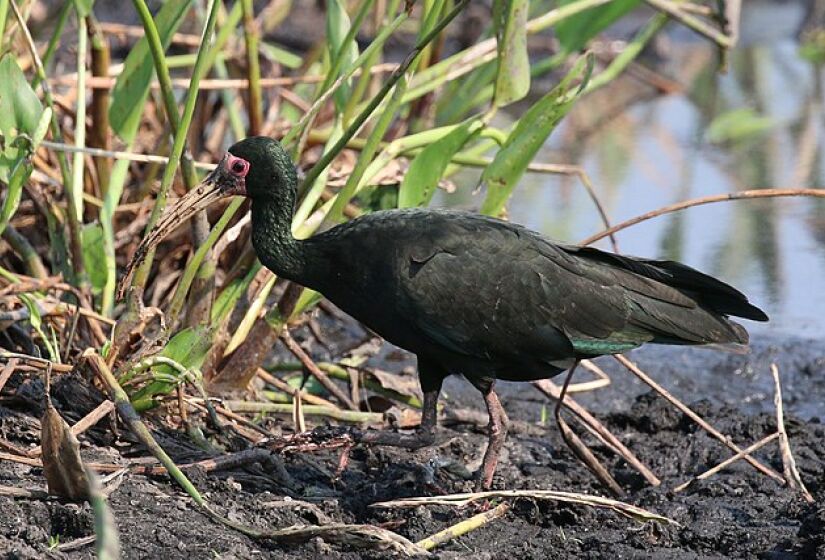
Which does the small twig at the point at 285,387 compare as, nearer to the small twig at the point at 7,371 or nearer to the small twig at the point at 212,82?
the small twig at the point at 7,371

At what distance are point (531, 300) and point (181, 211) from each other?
122 centimetres

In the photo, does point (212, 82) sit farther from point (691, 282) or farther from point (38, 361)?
point (691, 282)

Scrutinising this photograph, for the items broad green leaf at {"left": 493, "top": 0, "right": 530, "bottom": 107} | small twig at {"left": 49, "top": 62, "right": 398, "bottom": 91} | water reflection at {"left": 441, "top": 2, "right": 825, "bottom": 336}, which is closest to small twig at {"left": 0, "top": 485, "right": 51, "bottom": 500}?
small twig at {"left": 49, "top": 62, "right": 398, "bottom": 91}

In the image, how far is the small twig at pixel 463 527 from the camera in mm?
4152

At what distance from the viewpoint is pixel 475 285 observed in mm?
4641

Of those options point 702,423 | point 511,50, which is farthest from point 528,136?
point 702,423

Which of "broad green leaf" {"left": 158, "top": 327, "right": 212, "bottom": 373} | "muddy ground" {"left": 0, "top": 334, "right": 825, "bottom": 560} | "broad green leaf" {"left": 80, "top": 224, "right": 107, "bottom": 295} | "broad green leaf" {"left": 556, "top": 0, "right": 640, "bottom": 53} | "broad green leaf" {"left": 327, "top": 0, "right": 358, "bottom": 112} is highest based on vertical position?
"broad green leaf" {"left": 556, "top": 0, "right": 640, "bottom": 53}

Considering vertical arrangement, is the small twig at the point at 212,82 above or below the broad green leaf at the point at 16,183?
above

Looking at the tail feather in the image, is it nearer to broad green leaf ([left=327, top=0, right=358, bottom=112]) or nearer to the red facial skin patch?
the red facial skin patch

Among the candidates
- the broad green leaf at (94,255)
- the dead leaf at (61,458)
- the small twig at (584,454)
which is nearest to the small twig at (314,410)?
the broad green leaf at (94,255)

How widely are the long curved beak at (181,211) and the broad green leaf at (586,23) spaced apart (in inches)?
101

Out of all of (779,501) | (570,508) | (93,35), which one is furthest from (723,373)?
(93,35)

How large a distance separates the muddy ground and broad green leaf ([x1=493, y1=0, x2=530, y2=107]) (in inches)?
53.7

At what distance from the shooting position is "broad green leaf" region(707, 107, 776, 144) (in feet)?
38.8
